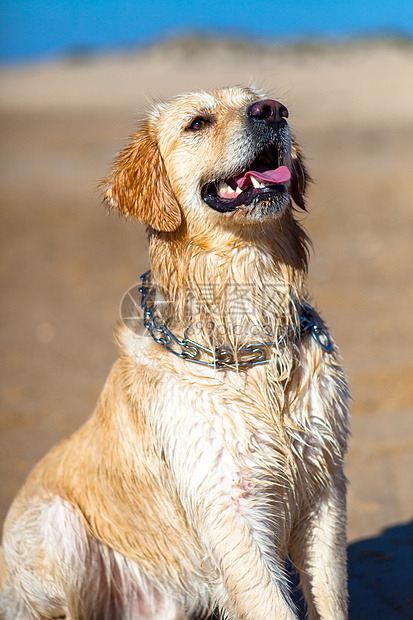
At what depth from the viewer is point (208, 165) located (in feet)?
10.1

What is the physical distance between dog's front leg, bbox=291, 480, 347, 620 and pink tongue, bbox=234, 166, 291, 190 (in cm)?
136

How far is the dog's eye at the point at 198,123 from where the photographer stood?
3184mm

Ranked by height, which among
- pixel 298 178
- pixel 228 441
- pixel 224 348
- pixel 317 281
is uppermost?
pixel 317 281

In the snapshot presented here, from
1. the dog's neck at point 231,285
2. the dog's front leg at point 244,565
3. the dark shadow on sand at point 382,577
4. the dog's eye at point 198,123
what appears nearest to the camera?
the dog's front leg at point 244,565

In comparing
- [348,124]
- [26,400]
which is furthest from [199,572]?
[348,124]

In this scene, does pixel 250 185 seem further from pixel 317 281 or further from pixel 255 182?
pixel 317 281

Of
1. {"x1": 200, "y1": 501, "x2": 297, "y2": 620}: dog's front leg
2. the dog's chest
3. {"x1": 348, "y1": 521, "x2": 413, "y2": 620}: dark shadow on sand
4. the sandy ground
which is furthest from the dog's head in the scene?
{"x1": 348, "y1": 521, "x2": 413, "y2": 620}: dark shadow on sand

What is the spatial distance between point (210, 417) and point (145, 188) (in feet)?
3.48

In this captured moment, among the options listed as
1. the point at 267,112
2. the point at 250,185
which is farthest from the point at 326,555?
the point at 267,112

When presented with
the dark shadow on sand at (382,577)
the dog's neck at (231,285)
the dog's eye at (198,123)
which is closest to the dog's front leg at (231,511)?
the dog's neck at (231,285)

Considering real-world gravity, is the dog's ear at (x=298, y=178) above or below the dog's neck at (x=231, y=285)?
above

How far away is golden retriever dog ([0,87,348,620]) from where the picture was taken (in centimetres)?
280

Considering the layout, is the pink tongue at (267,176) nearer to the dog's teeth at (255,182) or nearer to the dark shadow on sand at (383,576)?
the dog's teeth at (255,182)

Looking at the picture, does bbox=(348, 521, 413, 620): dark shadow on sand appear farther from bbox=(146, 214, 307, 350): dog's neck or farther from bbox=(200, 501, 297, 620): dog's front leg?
bbox=(146, 214, 307, 350): dog's neck
